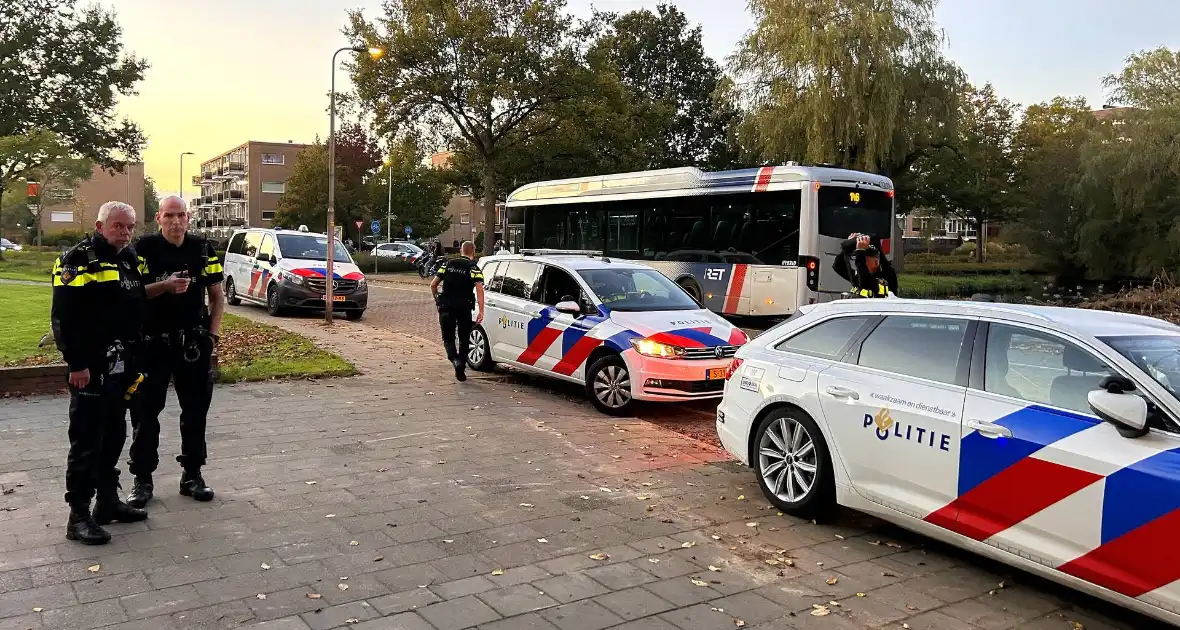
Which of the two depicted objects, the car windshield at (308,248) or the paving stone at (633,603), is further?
the car windshield at (308,248)

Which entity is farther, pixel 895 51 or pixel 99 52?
pixel 99 52

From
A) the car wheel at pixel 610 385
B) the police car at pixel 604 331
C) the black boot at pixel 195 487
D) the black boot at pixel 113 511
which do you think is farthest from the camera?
the car wheel at pixel 610 385

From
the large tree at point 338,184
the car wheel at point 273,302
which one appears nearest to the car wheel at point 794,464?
the car wheel at point 273,302

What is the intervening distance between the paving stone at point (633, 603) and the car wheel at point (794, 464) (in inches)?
59.8

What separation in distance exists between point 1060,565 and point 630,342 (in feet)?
16.2

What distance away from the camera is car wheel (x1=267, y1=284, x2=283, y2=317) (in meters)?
16.7

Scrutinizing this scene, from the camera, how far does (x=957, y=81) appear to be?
97.2 ft

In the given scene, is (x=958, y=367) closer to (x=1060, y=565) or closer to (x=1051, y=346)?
(x=1051, y=346)

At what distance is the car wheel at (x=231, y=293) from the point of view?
18750 mm

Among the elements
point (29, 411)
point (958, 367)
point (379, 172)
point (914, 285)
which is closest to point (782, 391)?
point (958, 367)

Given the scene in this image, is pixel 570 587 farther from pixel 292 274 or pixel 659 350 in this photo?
pixel 292 274

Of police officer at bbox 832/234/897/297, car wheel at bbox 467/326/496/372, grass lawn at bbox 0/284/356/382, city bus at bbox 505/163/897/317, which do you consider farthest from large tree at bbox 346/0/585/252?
police officer at bbox 832/234/897/297

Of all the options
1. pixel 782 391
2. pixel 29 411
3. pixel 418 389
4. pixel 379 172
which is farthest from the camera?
pixel 379 172

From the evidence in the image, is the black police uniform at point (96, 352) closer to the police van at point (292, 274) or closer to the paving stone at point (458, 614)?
the paving stone at point (458, 614)
